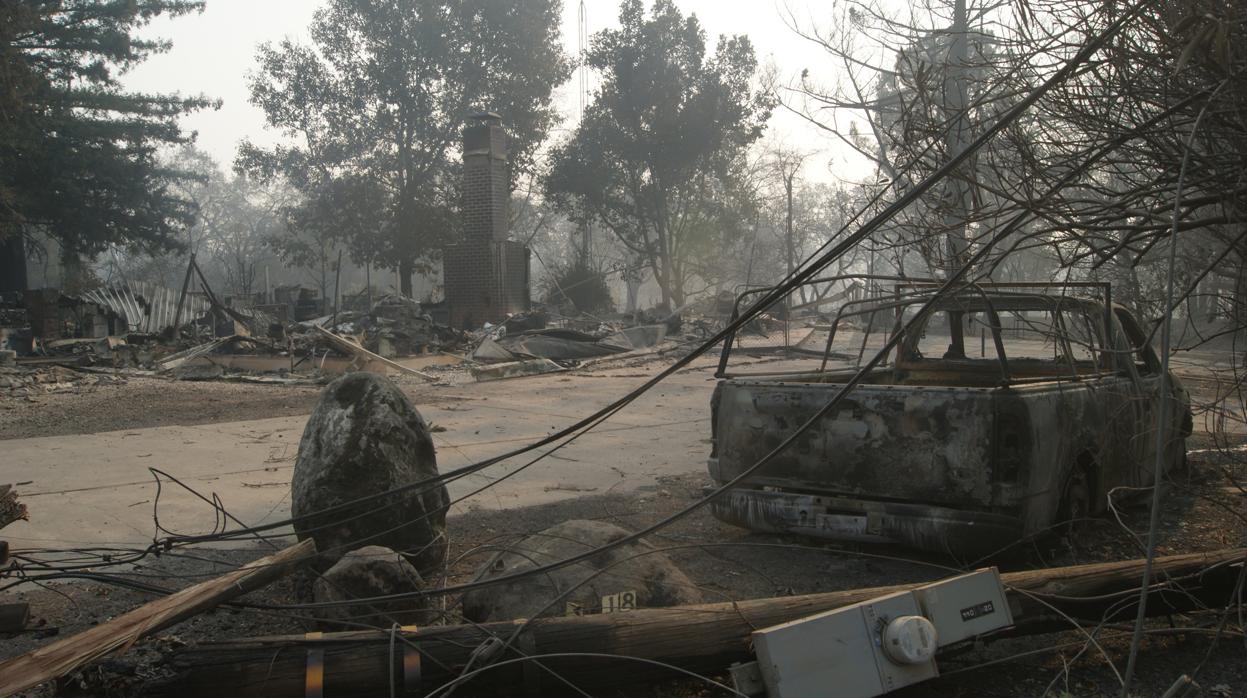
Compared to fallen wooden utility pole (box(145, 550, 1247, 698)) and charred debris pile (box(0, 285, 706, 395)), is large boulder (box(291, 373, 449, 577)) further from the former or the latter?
charred debris pile (box(0, 285, 706, 395))

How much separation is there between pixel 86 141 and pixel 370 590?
3001 cm

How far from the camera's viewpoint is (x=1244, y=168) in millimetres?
3791

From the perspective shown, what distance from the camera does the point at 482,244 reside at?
2417 cm

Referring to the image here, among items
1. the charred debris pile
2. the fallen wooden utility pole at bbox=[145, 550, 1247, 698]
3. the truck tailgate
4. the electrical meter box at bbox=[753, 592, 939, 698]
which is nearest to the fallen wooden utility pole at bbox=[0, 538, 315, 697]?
the fallen wooden utility pole at bbox=[145, 550, 1247, 698]

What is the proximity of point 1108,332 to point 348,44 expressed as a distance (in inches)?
1555

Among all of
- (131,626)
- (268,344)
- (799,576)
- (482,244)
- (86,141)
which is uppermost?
(86,141)

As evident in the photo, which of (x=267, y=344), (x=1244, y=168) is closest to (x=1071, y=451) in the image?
(x=1244, y=168)

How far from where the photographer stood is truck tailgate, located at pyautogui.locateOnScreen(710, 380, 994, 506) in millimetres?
4547

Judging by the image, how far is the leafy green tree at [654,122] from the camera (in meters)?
35.4

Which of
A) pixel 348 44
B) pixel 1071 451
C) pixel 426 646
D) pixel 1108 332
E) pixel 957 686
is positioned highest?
pixel 348 44

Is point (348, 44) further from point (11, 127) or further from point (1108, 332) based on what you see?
point (1108, 332)

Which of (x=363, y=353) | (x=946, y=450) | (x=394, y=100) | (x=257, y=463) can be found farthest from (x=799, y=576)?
(x=394, y=100)

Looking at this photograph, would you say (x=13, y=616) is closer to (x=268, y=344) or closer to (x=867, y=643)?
(x=867, y=643)

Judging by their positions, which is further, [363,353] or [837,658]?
[363,353]
